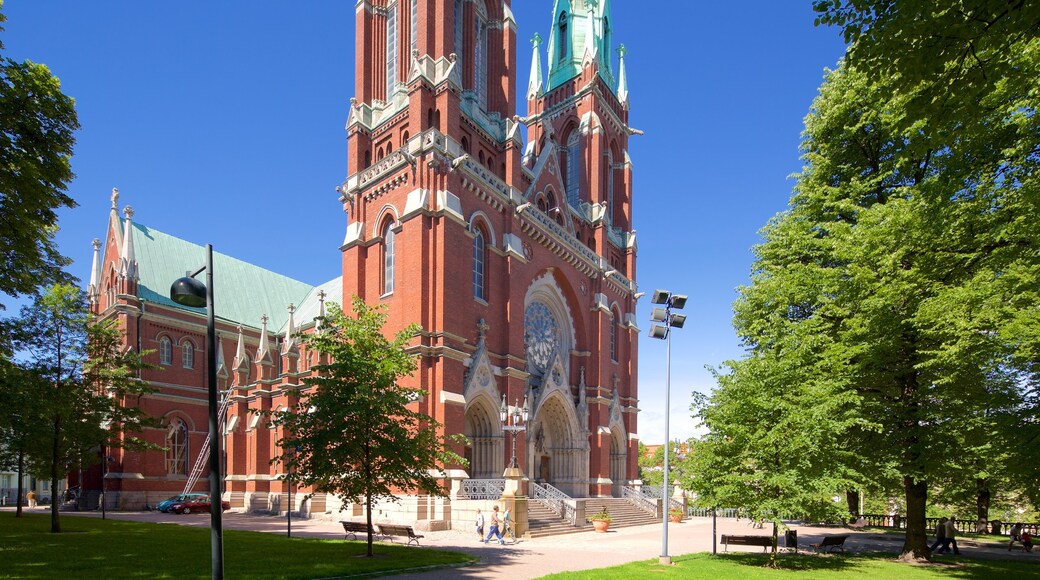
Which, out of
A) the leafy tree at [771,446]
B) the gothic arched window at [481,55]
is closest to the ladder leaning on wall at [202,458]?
the gothic arched window at [481,55]

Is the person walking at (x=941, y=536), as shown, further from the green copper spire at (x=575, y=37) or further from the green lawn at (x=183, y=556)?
the green copper spire at (x=575, y=37)

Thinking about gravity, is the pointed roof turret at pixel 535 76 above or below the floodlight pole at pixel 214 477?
above

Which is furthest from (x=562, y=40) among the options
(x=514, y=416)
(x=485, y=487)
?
(x=485, y=487)

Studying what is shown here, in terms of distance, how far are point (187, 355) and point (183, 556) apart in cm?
3403

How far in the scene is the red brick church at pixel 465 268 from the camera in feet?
92.3

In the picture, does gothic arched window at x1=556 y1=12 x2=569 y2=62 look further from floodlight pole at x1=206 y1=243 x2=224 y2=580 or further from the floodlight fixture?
floodlight pole at x1=206 y1=243 x2=224 y2=580

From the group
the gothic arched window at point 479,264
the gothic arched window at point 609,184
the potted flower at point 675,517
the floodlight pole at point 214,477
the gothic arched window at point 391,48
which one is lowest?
the potted flower at point 675,517

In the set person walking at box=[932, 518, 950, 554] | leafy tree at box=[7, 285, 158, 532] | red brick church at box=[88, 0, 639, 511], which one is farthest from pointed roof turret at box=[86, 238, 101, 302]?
person walking at box=[932, 518, 950, 554]

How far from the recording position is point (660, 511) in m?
35.8

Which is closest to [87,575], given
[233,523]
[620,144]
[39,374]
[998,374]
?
[39,374]

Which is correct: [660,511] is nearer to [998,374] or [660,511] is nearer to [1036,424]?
[998,374]

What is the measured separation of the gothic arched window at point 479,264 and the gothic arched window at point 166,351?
26368mm

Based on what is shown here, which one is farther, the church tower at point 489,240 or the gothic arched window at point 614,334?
the gothic arched window at point 614,334

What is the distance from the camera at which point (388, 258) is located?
97.7ft
